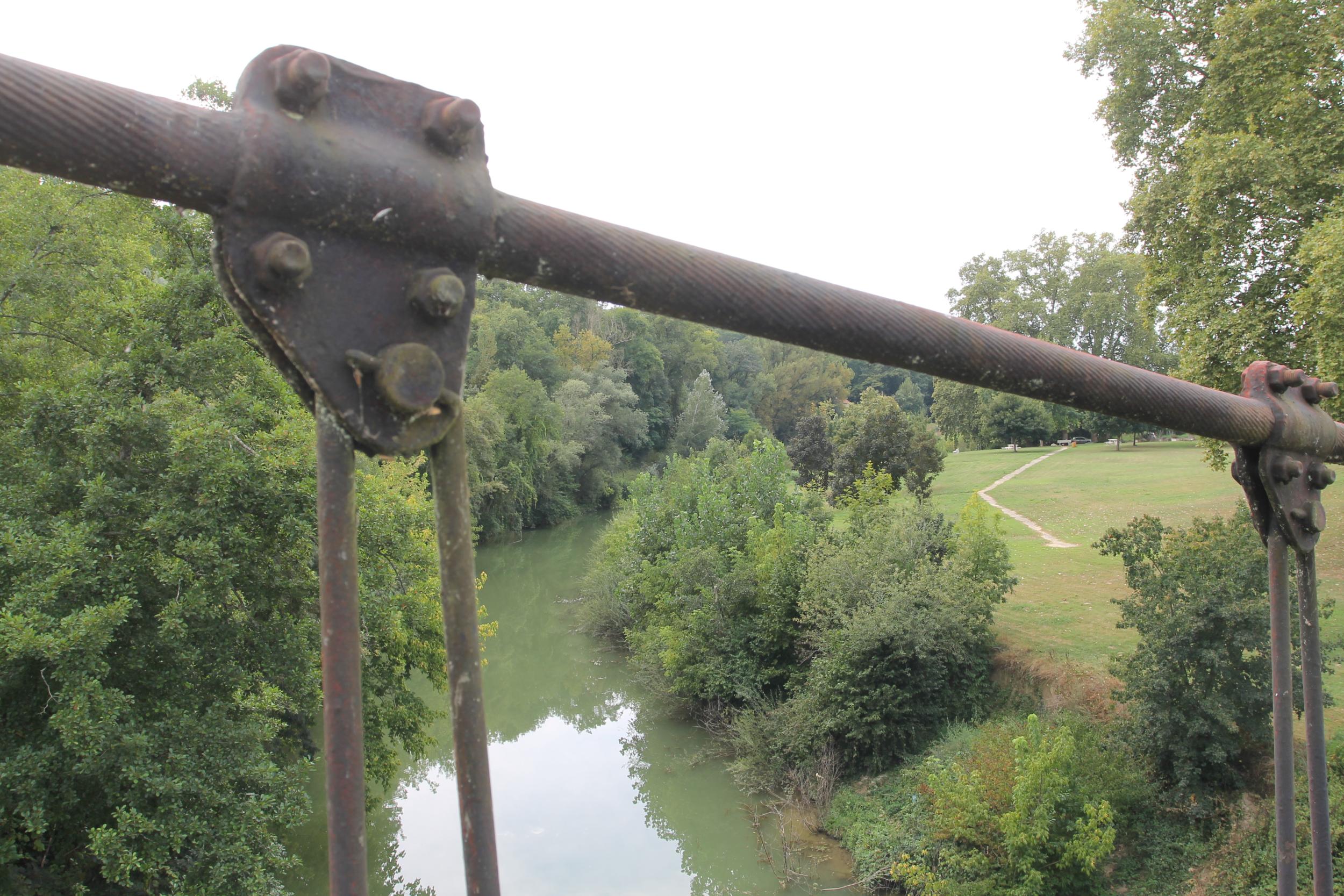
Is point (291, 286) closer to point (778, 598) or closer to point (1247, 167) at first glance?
point (1247, 167)

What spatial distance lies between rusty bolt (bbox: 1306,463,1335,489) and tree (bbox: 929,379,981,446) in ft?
129

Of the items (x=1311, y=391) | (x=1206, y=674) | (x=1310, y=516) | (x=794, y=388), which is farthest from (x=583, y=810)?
(x=794, y=388)

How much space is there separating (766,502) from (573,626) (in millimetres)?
7091

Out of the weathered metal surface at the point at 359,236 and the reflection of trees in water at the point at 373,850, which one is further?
the reflection of trees in water at the point at 373,850

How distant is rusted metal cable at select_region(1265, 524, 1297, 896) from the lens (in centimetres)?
227

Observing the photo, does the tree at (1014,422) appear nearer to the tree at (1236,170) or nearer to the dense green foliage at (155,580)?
the tree at (1236,170)

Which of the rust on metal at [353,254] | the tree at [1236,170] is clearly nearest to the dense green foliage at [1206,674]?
the tree at [1236,170]

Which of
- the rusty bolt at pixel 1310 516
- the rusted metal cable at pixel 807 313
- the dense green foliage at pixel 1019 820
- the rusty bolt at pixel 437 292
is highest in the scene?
the rusted metal cable at pixel 807 313

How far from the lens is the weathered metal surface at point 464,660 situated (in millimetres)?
1084

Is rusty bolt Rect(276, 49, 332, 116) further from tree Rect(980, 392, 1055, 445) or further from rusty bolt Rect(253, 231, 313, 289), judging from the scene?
tree Rect(980, 392, 1055, 445)

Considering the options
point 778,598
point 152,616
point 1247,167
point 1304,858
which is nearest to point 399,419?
point 152,616

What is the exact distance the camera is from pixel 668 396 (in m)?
53.2

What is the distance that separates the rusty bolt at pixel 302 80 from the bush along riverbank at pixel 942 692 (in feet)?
34.8

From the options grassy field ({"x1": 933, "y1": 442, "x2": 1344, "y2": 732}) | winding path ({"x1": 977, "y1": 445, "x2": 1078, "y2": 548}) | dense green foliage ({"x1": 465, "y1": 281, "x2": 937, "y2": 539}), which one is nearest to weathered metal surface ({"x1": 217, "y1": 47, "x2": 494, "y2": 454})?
grassy field ({"x1": 933, "y1": 442, "x2": 1344, "y2": 732})
